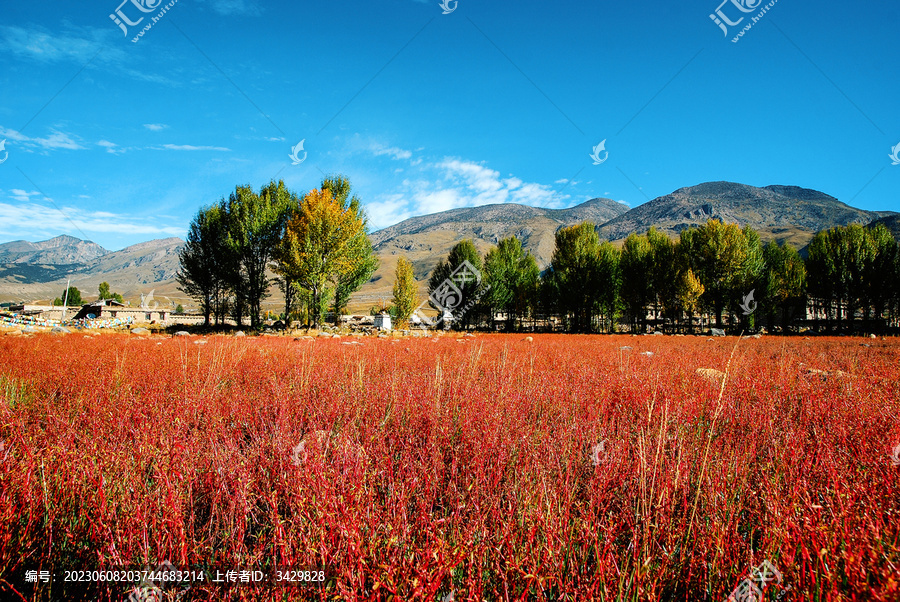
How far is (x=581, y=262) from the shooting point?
36031mm

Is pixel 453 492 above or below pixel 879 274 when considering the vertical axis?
below

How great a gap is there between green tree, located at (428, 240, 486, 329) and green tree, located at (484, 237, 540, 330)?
137 centimetres

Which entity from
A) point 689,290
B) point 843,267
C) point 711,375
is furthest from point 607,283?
point 711,375

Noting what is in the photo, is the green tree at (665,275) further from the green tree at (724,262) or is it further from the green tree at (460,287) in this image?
the green tree at (460,287)

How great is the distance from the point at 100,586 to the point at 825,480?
4.20 m

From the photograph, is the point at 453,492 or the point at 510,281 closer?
the point at 453,492

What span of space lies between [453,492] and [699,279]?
3785 cm

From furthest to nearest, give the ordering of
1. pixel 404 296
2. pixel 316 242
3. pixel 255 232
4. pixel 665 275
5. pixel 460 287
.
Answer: pixel 460 287 → pixel 665 275 → pixel 404 296 → pixel 255 232 → pixel 316 242

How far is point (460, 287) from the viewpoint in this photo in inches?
1406

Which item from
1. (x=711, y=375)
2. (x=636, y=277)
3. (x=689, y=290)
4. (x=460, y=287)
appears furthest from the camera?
(x=636, y=277)

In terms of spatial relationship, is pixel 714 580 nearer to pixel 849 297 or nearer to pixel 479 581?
pixel 479 581

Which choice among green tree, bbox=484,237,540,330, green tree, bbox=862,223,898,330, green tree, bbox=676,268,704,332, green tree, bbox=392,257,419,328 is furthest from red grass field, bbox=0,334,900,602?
green tree, bbox=862,223,898,330

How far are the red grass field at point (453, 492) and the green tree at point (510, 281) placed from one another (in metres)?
31.9

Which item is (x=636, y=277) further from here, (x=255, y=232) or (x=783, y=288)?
(x=255, y=232)
